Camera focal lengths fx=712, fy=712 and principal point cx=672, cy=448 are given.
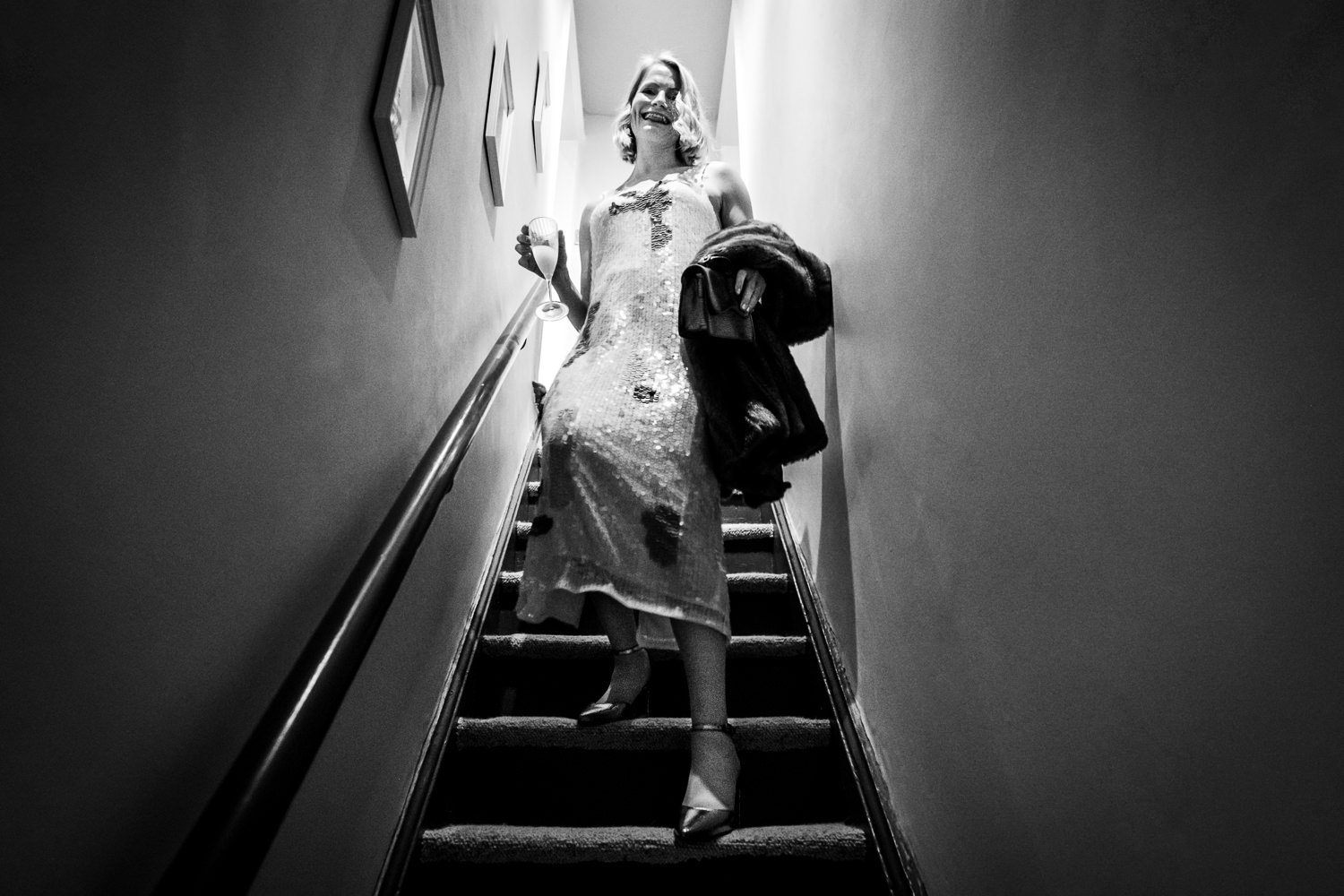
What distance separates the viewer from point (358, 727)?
1.06m

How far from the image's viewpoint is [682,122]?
2076mm

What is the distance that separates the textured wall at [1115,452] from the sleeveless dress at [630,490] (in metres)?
0.38

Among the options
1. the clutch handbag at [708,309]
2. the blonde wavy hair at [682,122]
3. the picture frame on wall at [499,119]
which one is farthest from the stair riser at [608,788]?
the blonde wavy hair at [682,122]

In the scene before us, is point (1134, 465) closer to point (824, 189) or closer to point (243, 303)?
point (243, 303)

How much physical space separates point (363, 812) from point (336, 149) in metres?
0.97

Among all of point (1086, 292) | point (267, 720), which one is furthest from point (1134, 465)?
point (267, 720)

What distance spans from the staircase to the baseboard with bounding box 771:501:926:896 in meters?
0.03

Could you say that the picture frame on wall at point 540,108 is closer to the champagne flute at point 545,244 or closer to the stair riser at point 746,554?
the champagne flute at point 545,244

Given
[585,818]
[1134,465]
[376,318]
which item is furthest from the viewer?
[585,818]

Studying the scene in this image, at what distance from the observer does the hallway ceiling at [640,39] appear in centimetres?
429

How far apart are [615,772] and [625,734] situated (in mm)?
79

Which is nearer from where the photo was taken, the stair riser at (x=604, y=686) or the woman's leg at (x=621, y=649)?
the woman's leg at (x=621, y=649)

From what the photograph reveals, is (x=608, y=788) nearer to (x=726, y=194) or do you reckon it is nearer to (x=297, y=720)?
(x=297, y=720)

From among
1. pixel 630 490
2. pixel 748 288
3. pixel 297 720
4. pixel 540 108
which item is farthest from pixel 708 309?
pixel 540 108
